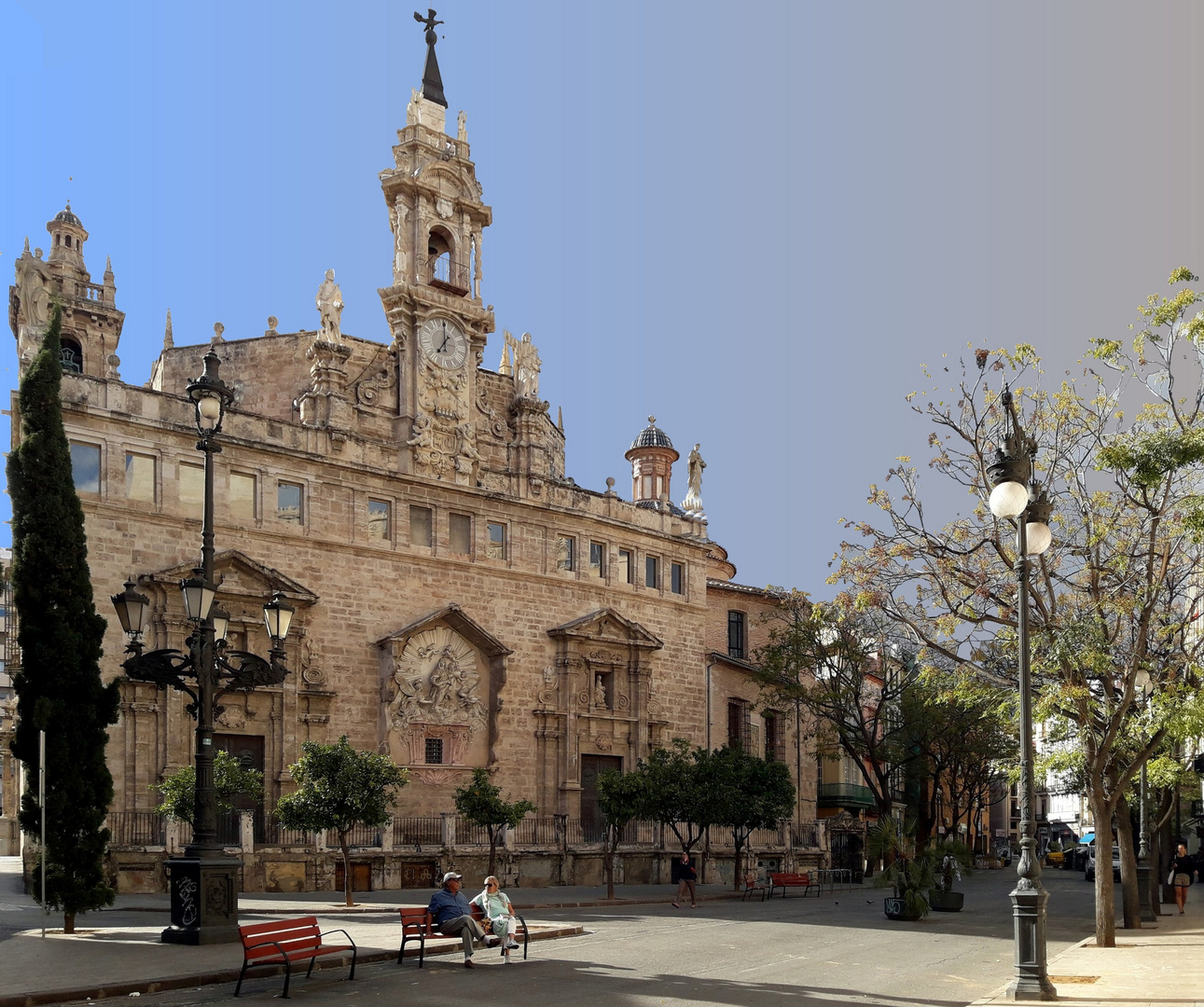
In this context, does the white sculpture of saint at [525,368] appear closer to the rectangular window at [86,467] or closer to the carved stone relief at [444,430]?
the carved stone relief at [444,430]

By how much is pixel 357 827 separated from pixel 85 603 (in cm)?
1472

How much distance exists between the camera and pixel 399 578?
37469mm

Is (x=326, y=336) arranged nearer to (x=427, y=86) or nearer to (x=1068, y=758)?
(x=427, y=86)

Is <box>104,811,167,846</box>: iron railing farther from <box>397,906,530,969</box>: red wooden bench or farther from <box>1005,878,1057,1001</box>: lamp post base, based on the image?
<box>1005,878,1057,1001</box>: lamp post base

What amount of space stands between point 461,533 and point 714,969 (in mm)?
24070

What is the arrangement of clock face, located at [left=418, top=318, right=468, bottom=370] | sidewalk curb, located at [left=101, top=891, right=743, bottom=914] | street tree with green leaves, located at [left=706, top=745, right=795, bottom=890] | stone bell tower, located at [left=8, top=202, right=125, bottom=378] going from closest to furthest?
sidewalk curb, located at [left=101, top=891, right=743, bottom=914] → street tree with green leaves, located at [left=706, top=745, right=795, bottom=890] → clock face, located at [left=418, top=318, right=468, bottom=370] → stone bell tower, located at [left=8, top=202, right=125, bottom=378]

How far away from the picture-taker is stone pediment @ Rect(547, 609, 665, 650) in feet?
135

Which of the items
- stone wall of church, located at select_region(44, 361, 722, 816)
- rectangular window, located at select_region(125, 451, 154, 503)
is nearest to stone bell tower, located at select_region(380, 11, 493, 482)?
stone wall of church, located at select_region(44, 361, 722, 816)

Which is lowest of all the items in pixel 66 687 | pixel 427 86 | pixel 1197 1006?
pixel 1197 1006

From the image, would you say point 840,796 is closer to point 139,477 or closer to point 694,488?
point 694,488

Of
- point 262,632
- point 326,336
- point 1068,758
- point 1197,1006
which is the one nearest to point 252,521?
point 262,632

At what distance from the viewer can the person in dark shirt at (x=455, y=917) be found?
640 inches

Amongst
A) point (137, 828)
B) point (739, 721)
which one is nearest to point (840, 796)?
point (739, 721)

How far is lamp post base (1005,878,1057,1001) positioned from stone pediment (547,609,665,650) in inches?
1089
